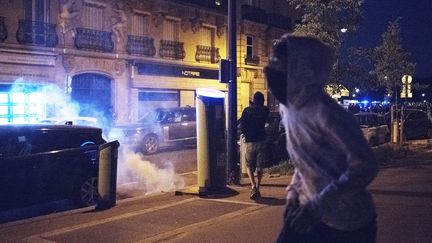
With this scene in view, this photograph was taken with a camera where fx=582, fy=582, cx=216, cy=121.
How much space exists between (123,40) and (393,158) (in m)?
16.6

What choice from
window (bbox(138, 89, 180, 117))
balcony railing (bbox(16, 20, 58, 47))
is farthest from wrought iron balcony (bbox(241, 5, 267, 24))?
balcony railing (bbox(16, 20, 58, 47))

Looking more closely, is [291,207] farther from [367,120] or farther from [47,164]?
[367,120]

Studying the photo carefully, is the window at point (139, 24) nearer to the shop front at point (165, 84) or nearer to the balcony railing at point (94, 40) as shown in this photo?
the shop front at point (165, 84)

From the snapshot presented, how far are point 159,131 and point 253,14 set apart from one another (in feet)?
61.6

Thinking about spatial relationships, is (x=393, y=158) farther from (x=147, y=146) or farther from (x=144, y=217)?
(x=144, y=217)

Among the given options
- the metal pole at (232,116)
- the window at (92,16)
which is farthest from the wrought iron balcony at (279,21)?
the metal pole at (232,116)

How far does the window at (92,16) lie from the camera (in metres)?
26.8

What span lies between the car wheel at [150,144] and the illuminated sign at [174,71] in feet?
30.7

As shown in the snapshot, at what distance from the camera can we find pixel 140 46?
1166 inches

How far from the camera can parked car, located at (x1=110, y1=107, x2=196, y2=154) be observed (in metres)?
20.1

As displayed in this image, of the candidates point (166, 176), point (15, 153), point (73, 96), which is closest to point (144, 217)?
point (15, 153)

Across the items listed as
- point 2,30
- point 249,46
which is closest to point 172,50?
point 249,46

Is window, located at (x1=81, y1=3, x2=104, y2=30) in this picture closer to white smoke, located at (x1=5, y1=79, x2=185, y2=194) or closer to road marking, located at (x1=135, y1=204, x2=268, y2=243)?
white smoke, located at (x1=5, y1=79, x2=185, y2=194)

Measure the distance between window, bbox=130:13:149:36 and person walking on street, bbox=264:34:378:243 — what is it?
88.9 feet
